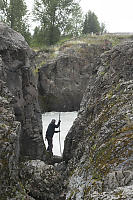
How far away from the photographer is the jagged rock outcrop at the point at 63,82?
2703 centimetres

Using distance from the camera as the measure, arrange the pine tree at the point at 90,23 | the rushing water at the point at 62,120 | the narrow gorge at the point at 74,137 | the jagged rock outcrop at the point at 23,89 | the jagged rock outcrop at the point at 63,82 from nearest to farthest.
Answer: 1. the narrow gorge at the point at 74,137
2. the jagged rock outcrop at the point at 23,89
3. the rushing water at the point at 62,120
4. the jagged rock outcrop at the point at 63,82
5. the pine tree at the point at 90,23

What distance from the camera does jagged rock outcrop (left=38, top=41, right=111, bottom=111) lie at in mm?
27031

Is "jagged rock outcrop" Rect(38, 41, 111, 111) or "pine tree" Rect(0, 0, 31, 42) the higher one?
"pine tree" Rect(0, 0, 31, 42)

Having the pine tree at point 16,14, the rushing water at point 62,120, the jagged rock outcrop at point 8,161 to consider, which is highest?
the pine tree at point 16,14

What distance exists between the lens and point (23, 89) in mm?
11289

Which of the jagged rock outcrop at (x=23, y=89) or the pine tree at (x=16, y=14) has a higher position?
the pine tree at (x=16, y=14)

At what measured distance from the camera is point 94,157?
18.6 feet

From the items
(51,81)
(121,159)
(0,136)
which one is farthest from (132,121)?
(51,81)

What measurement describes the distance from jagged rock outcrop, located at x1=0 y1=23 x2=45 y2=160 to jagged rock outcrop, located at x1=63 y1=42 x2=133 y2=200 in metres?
1.93

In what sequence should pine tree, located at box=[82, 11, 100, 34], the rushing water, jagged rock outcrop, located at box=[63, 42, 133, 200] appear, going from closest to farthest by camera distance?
jagged rock outcrop, located at box=[63, 42, 133, 200], the rushing water, pine tree, located at box=[82, 11, 100, 34]

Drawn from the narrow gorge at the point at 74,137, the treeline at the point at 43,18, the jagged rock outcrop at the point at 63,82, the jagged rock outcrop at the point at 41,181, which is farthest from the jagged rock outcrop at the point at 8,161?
the treeline at the point at 43,18

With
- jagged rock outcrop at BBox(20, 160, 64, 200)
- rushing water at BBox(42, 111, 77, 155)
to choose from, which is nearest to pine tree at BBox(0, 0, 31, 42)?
rushing water at BBox(42, 111, 77, 155)

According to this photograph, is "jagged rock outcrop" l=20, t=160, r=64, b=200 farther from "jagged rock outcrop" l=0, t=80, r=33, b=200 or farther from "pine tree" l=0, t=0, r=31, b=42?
"pine tree" l=0, t=0, r=31, b=42

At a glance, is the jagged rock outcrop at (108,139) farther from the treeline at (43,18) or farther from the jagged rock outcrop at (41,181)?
the treeline at (43,18)
